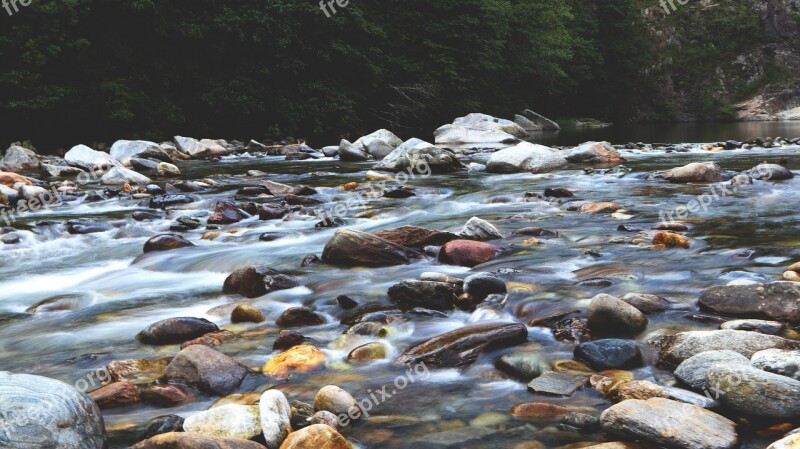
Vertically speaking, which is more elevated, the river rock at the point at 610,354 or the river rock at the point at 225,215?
the river rock at the point at 225,215

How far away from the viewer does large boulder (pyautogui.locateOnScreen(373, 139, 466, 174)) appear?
47.2 ft

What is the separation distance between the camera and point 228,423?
8.94 feet

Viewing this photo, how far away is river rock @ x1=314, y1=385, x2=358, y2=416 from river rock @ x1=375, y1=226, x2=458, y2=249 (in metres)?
3.36

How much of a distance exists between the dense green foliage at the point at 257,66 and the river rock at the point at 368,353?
20060 mm

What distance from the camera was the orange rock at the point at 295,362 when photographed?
357 cm

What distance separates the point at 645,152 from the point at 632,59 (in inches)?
1568

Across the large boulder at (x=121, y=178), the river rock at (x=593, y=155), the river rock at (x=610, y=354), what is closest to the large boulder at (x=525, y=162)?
the river rock at (x=593, y=155)

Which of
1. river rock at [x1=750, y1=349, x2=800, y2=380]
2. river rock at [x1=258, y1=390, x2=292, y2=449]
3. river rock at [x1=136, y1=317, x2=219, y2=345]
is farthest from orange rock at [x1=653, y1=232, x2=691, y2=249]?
river rock at [x1=258, y1=390, x2=292, y2=449]

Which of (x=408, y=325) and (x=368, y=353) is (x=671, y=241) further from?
(x=368, y=353)

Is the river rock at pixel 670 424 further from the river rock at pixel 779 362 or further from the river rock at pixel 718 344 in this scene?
the river rock at pixel 718 344

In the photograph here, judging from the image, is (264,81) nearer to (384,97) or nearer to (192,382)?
(384,97)

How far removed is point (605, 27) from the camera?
55.0 meters

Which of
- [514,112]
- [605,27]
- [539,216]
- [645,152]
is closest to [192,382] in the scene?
[539,216]

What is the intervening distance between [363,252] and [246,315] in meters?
1.61
